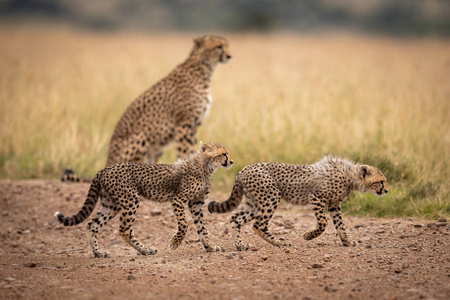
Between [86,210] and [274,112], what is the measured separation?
3.64 meters

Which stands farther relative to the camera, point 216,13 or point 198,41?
point 216,13

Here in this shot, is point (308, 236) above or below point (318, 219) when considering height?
below

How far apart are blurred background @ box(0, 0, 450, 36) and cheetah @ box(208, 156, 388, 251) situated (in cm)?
4122

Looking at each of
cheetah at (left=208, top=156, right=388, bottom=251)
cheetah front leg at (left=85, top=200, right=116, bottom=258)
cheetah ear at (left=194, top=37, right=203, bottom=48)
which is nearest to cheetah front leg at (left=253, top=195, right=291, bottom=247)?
cheetah at (left=208, top=156, right=388, bottom=251)

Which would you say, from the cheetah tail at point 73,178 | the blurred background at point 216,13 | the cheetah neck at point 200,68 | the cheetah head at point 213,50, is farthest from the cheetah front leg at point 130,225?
the blurred background at point 216,13

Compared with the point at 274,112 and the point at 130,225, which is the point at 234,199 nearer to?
the point at 130,225

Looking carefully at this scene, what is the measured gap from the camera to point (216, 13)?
2109 inches

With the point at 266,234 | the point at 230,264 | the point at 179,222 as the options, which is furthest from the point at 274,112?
the point at 230,264

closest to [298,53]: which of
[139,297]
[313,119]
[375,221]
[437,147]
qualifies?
[313,119]

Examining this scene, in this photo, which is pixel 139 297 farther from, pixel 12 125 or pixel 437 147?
pixel 12 125

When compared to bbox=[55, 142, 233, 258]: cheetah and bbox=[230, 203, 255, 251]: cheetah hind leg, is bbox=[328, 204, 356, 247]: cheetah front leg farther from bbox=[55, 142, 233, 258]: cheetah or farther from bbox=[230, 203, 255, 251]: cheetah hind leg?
bbox=[55, 142, 233, 258]: cheetah

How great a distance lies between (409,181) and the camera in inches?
232

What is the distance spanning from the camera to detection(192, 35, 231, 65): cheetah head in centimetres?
650

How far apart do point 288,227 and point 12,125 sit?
443 centimetres
